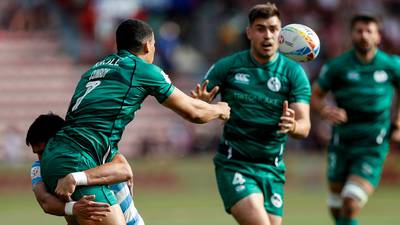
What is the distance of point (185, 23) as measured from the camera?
23.2 m

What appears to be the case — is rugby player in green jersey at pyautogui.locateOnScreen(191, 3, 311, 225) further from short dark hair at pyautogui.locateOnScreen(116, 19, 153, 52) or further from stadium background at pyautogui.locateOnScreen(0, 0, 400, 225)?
stadium background at pyautogui.locateOnScreen(0, 0, 400, 225)

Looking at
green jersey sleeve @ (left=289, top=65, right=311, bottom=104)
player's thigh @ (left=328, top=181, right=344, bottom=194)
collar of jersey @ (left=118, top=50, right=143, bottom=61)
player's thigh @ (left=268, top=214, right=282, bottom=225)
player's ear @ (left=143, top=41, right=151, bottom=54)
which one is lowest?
player's thigh @ (left=328, top=181, right=344, bottom=194)

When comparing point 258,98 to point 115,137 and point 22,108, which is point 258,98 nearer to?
point 115,137

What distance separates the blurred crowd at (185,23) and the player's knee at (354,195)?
28.6 ft

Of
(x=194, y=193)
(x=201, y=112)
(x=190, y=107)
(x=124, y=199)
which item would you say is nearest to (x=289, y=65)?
Result: (x=201, y=112)

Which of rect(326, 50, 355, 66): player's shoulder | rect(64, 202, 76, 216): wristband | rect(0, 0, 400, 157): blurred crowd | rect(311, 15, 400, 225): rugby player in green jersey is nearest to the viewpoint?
rect(64, 202, 76, 216): wristband

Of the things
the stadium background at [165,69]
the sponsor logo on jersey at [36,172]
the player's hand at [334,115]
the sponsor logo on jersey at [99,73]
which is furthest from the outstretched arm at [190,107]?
the stadium background at [165,69]

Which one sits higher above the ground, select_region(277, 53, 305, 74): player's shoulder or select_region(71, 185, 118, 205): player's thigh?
select_region(277, 53, 305, 74): player's shoulder

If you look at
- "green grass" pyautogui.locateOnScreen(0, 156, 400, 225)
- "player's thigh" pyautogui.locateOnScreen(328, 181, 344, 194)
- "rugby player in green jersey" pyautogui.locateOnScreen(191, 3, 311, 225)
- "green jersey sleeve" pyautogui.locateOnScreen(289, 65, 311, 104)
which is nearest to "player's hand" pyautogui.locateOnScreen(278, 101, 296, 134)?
"rugby player in green jersey" pyautogui.locateOnScreen(191, 3, 311, 225)

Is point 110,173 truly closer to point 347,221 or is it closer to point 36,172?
point 36,172

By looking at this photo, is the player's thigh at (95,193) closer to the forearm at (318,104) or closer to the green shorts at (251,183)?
the green shorts at (251,183)

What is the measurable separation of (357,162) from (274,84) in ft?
10.6

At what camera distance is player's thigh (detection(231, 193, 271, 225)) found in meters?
9.52

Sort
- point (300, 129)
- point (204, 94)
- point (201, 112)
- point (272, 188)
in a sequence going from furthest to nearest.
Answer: point (272, 188)
point (300, 129)
point (204, 94)
point (201, 112)
